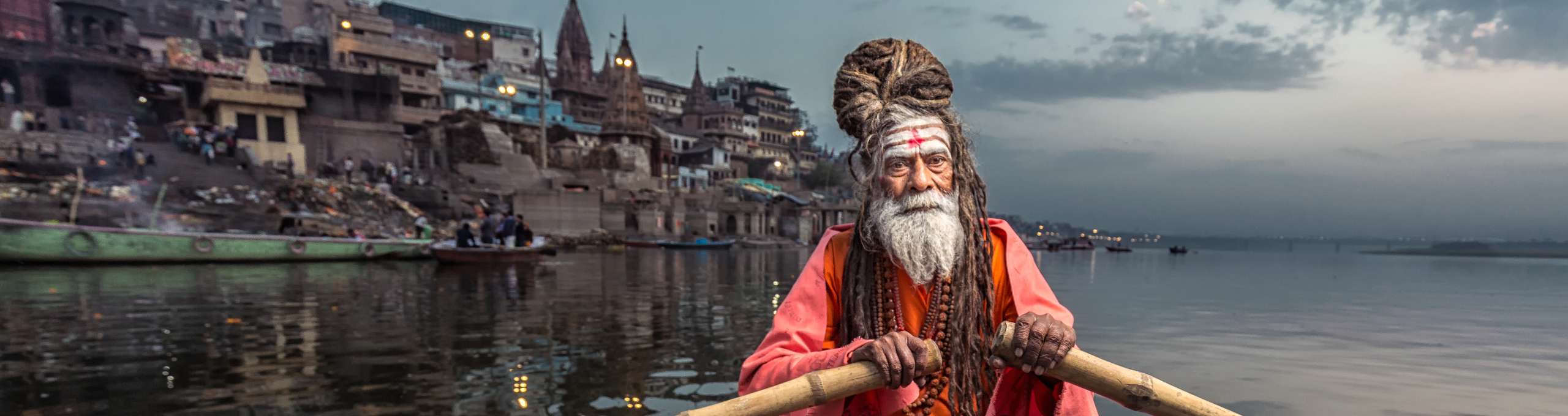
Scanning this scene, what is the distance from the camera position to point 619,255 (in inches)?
1528

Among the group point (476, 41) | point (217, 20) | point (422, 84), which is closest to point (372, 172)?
point (422, 84)

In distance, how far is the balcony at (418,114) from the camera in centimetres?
5575

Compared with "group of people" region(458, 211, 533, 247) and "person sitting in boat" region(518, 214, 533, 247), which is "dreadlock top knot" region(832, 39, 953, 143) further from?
"person sitting in boat" region(518, 214, 533, 247)

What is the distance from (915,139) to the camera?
7.15ft

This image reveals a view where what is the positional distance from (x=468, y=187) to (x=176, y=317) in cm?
3868

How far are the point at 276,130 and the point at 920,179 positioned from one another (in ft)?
170

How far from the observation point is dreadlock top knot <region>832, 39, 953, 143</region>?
2.25m

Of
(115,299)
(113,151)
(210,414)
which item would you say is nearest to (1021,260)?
(210,414)

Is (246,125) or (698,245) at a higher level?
(246,125)

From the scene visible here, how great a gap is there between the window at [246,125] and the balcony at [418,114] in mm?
11909

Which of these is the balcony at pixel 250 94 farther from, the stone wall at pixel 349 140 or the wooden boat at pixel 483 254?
the wooden boat at pixel 483 254

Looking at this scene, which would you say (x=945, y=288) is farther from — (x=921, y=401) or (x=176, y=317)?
(x=176, y=317)

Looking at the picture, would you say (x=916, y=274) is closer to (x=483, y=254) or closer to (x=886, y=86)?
(x=886, y=86)

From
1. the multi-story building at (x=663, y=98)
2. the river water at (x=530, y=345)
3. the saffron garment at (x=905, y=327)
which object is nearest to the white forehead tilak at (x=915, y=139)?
the saffron garment at (x=905, y=327)
